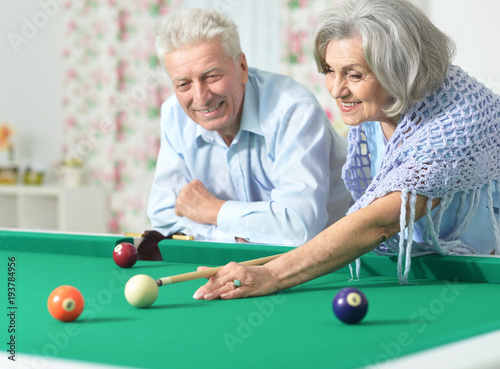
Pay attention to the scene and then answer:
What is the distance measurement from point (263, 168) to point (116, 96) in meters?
3.15

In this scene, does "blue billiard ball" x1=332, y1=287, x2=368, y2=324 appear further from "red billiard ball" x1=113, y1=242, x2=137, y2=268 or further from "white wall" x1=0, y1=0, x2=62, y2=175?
"white wall" x1=0, y1=0, x2=62, y2=175

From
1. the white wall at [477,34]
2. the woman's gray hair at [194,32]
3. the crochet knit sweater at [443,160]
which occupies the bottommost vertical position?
the crochet knit sweater at [443,160]

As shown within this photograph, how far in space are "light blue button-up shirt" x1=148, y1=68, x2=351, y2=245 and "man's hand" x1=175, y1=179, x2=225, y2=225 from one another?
40 millimetres

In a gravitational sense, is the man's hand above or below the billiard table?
above

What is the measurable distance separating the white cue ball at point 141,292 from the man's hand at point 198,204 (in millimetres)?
1178

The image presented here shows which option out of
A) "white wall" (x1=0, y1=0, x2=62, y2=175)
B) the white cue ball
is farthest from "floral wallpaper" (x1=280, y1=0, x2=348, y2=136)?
the white cue ball

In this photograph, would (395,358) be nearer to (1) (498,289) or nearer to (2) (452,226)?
(1) (498,289)

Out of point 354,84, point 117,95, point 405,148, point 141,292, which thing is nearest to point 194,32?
point 354,84

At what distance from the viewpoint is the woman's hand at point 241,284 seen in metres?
1.48

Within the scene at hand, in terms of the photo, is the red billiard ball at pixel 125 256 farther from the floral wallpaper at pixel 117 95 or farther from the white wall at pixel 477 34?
the floral wallpaper at pixel 117 95

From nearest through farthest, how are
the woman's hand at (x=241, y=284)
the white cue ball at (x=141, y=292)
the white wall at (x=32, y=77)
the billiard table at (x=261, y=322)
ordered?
the billiard table at (x=261, y=322), the white cue ball at (x=141, y=292), the woman's hand at (x=241, y=284), the white wall at (x=32, y=77)

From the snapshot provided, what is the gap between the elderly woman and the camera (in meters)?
1.62

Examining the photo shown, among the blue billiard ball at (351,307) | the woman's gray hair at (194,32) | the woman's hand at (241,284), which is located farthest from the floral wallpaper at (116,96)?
the blue billiard ball at (351,307)

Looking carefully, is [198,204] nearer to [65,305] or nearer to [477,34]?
[65,305]
